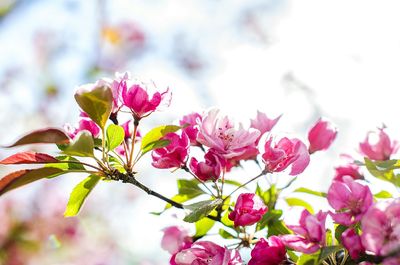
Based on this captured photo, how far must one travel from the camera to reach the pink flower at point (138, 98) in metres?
1.04

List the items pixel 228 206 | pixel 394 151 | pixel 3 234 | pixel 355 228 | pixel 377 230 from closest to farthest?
pixel 377 230 → pixel 355 228 → pixel 228 206 → pixel 394 151 → pixel 3 234

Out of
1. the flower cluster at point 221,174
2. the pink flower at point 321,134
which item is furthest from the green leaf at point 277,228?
the pink flower at point 321,134

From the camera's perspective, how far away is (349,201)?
2.89 ft

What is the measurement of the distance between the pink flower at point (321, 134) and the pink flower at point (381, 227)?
49 centimetres

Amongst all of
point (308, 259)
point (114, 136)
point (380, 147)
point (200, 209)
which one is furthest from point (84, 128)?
point (380, 147)

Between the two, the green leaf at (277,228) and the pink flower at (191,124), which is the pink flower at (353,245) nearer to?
the green leaf at (277,228)

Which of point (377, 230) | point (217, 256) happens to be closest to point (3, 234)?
point (217, 256)

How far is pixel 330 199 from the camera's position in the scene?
0.91 metres

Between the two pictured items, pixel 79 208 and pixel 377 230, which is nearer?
pixel 377 230

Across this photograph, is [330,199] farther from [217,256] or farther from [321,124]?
[321,124]

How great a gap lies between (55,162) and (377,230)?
1.88ft

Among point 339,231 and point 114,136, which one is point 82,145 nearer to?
point 114,136

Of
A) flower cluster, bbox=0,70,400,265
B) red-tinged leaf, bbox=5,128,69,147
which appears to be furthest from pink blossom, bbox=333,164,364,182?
red-tinged leaf, bbox=5,128,69,147

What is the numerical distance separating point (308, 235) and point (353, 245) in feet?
0.25
